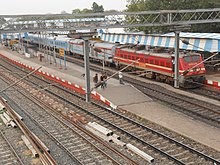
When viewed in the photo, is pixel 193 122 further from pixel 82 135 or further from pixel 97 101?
pixel 97 101

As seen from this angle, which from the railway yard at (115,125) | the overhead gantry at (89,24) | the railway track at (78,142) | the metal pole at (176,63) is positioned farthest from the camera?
the metal pole at (176,63)

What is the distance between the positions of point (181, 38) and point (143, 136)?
16870mm

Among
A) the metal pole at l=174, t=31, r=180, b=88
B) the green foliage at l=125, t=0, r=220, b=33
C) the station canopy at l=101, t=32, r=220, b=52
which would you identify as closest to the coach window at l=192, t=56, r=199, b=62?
the station canopy at l=101, t=32, r=220, b=52

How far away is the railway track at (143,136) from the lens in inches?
510

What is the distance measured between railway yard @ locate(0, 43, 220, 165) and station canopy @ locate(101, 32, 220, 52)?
4.56 meters

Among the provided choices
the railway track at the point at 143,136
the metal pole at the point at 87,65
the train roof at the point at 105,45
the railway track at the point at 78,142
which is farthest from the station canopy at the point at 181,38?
the railway track at the point at 78,142

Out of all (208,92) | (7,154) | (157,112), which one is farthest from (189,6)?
(7,154)

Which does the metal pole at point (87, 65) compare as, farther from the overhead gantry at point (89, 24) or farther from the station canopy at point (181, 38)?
the station canopy at point (181, 38)

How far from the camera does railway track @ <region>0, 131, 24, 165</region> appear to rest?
13.4m

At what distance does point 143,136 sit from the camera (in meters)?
15.5

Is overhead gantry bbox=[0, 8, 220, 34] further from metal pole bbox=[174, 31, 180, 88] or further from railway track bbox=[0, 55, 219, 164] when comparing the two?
railway track bbox=[0, 55, 219, 164]

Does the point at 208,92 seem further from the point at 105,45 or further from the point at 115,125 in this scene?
the point at 105,45

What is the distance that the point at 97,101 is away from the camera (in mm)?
22578

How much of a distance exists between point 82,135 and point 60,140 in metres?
1.19
